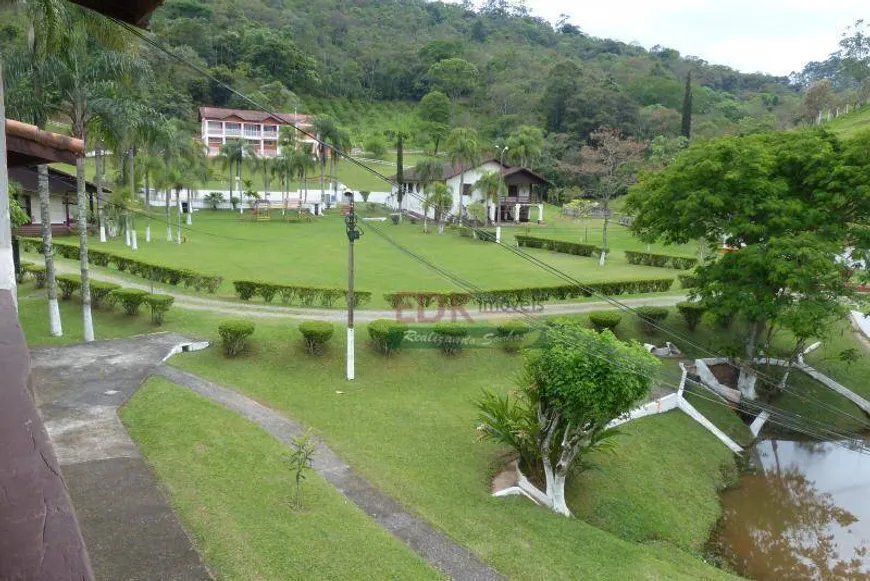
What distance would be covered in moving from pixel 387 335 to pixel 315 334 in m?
2.21

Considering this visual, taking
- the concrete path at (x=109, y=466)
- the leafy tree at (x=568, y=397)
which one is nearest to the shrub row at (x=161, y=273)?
the concrete path at (x=109, y=466)

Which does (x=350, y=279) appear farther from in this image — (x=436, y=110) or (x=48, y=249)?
(x=436, y=110)

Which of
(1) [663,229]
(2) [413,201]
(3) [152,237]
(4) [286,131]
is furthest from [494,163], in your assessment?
(1) [663,229]

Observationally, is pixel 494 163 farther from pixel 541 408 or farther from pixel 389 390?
pixel 541 408

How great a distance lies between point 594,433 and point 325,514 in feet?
19.3

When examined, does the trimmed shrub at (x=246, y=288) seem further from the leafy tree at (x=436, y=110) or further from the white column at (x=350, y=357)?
the leafy tree at (x=436, y=110)

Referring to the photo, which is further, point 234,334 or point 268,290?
point 268,290

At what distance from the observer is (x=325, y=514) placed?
10.5 meters

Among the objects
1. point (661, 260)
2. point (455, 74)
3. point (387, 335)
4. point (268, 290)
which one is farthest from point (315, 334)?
point (455, 74)

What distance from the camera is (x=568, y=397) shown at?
12.0 meters

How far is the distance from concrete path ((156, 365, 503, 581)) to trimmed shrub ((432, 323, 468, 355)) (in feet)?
20.8

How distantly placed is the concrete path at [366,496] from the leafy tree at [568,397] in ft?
10.5

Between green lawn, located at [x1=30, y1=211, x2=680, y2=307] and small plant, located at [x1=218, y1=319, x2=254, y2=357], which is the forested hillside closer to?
green lawn, located at [x1=30, y1=211, x2=680, y2=307]

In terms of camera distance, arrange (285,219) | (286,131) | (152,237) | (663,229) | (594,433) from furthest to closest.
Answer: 1. (286,131)
2. (285,219)
3. (152,237)
4. (663,229)
5. (594,433)
